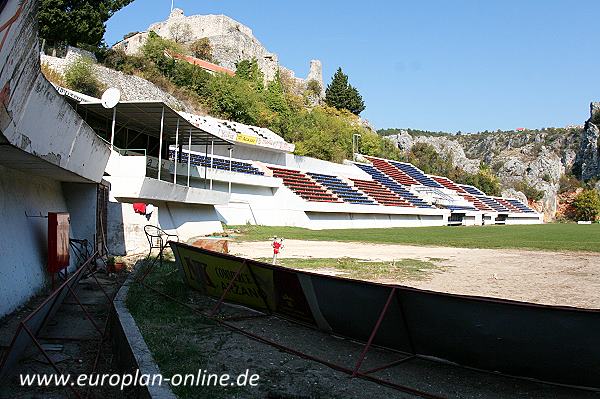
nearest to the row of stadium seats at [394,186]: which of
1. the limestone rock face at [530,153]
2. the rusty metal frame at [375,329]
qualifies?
the rusty metal frame at [375,329]

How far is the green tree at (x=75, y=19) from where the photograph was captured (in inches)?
1633

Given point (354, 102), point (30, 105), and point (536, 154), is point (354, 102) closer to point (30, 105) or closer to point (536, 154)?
point (536, 154)

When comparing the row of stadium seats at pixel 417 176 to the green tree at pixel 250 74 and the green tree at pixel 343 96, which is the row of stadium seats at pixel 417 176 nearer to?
the green tree at pixel 250 74

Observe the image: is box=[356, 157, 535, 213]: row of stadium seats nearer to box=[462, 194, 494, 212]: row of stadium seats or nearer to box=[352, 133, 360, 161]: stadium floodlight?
box=[462, 194, 494, 212]: row of stadium seats

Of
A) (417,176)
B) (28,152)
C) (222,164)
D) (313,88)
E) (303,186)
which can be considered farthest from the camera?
(313,88)

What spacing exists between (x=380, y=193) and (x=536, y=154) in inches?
5070

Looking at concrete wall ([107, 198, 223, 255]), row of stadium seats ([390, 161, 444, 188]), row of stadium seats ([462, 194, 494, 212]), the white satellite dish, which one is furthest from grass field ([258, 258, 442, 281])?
row of stadium seats ([462, 194, 494, 212])

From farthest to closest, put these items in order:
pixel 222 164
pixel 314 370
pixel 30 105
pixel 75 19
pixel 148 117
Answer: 1. pixel 75 19
2. pixel 222 164
3. pixel 148 117
4. pixel 30 105
5. pixel 314 370

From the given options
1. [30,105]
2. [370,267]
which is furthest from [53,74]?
[30,105]

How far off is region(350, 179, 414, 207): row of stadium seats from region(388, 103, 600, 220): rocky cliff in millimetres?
72015

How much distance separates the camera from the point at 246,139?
157 feet

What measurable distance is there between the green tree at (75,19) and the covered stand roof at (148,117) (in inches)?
740

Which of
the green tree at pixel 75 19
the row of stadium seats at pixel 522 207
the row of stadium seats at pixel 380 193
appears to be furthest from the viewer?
the row of stadium seats at pixel 522 207

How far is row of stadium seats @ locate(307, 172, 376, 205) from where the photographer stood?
53.4 m
